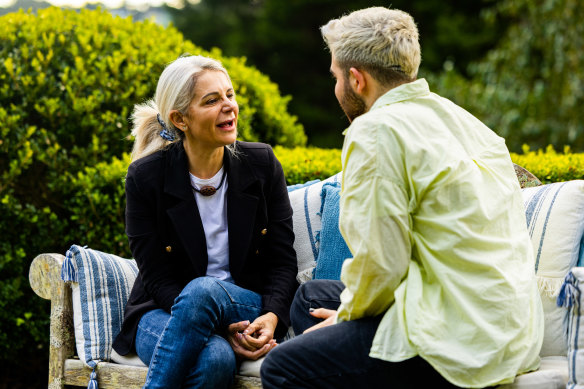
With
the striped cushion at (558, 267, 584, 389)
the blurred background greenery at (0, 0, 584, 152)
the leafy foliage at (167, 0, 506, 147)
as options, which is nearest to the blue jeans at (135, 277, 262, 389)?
the striped cushion at (558, 267, 584, 389)

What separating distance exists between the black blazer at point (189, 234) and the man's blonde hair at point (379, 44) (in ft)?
3.42

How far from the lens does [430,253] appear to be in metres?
2.35

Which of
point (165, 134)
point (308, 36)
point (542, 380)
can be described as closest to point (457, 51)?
point (308, 36)

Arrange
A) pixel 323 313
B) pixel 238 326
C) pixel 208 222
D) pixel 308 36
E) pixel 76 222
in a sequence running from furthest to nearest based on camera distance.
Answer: pixel 308 36 → pixel 76 222 → pixel 208 222 → pixel 238 326 → pixel 323 313

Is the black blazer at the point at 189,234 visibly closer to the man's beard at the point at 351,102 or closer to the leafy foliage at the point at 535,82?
the man's beard at the point at 351,102

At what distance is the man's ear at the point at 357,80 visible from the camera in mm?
2523

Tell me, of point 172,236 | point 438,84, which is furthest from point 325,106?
point 172,236

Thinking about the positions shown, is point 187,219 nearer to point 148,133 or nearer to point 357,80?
point 148,133

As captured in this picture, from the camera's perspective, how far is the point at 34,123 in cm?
464

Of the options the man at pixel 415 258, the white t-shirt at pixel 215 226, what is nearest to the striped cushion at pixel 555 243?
the man at pixel 415 258

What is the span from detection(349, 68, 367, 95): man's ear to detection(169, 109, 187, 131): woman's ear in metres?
1.09

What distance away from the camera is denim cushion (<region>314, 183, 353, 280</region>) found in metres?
3.44

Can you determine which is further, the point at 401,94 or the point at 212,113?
the point at 212,113

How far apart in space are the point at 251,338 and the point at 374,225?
1003 mm
